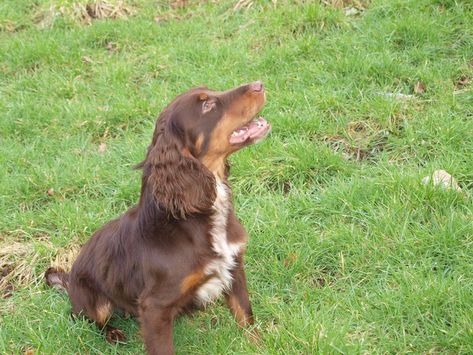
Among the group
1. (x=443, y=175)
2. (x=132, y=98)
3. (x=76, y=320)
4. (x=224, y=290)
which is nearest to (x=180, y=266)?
(x=224, y=290)

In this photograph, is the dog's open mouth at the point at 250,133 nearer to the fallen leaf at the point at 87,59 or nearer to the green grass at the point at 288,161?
the green grass at the point at 288,161

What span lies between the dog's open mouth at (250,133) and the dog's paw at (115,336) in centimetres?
117

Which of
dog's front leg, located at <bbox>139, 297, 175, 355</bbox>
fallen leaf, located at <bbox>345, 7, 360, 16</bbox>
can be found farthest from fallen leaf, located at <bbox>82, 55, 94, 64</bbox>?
dog's front leg, located at <bbox>139, 297, 175, 355</bbox>

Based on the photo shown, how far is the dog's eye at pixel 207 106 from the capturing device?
2779mm

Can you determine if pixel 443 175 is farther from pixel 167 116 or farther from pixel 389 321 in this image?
pixel 167 116

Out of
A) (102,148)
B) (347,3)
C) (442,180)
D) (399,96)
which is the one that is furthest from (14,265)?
(347,3)

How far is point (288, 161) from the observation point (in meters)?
4.00

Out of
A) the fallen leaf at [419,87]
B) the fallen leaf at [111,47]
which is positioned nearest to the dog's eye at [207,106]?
the fallen leaf at [419,87]

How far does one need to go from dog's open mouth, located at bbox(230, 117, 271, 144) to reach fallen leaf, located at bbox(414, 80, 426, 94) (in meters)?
2.18

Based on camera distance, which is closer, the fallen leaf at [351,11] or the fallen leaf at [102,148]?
the fallen leaf at [102,148]

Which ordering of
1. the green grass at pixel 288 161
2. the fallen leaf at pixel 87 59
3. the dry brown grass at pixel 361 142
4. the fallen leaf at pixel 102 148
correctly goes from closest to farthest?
the green grass at pixel 288 161 → the dry brown grass at pixel 361 142 → the fallen leaf at pixel 102 148 → the fallen leaf at pixel 87 59

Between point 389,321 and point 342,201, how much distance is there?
37.9 inches

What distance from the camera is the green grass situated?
2881 mm

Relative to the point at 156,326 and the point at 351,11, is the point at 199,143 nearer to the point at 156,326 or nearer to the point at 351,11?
the point at 156,326
